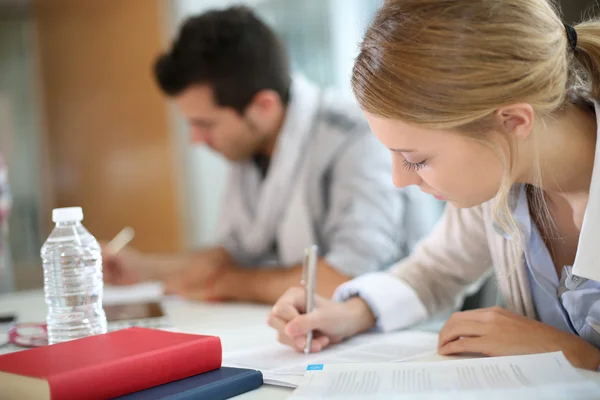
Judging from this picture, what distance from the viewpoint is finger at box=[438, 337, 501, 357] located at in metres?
0.97

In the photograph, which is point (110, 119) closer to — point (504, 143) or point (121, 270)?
point (121, 270)

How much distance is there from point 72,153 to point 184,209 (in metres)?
0.72

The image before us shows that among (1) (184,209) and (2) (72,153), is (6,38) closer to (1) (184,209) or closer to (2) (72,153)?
(2) (72,153)

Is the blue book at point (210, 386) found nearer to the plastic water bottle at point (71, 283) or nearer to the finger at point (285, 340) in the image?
the finger at point (285, 340)

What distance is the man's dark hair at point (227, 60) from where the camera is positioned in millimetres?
1894

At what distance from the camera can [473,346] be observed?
0.99 metres

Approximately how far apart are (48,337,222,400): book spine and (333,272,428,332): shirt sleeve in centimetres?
38

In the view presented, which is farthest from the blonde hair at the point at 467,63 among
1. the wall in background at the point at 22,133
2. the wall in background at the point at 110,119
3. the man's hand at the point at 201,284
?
the wall in background at the point at 22,133

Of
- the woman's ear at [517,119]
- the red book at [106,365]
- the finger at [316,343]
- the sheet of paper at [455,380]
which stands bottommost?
the finger at [316,343]

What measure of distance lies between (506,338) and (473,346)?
0.15 ft

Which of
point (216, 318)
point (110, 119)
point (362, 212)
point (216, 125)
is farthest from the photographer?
point (110, 119)

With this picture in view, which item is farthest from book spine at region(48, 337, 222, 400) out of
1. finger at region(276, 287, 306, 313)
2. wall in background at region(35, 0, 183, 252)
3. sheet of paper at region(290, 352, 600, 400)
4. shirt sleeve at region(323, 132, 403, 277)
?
wall in background at region(35, 0, 183, 252)

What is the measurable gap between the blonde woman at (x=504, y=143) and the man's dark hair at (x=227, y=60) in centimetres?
87

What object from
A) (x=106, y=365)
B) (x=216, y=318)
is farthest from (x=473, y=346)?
(x=216, y=318)
